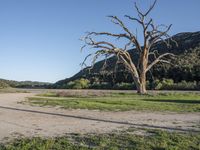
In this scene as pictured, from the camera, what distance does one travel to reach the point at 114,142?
9.68 metres

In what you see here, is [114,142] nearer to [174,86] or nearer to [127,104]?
[127,104]

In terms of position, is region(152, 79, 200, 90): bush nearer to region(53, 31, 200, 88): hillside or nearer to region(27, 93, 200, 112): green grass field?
region(53, 31, 200, 88): hillside

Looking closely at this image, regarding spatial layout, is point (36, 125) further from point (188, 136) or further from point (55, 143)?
point (188, 136)

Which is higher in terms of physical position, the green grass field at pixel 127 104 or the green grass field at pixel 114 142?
the green grass field at pixel 127 104

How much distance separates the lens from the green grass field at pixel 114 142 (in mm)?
9133

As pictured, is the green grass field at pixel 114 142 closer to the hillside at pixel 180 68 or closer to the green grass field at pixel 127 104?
the green grass field at pixel 127 104

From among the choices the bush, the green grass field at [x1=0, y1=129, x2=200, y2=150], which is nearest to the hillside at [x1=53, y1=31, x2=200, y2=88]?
the bush

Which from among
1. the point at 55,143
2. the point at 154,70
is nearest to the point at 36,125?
the point at 55,143

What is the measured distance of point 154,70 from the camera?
65562 millimetres

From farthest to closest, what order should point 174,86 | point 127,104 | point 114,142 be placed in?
1. point 174,86
2. point 127,104
3. point 114,142

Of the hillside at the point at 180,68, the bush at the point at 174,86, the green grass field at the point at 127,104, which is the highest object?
the hillside at the point at 180,68

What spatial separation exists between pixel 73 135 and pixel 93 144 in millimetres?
1371

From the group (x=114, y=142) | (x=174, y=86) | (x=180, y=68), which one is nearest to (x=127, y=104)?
(x=114, y=142)

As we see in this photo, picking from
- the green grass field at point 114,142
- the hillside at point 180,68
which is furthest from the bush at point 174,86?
the green grass field at point 114,142
